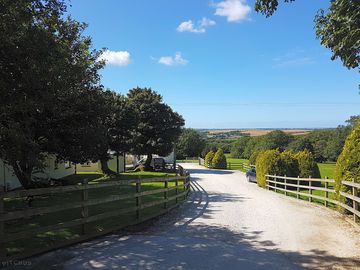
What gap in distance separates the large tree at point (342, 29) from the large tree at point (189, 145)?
92655mm

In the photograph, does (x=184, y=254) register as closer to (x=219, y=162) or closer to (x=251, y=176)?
(x=251, y=176)

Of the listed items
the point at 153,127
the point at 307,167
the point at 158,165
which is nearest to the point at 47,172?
the point at 307,167

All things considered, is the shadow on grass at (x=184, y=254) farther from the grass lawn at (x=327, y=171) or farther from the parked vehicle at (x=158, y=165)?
the parked vehicle at (x=158, y=165)

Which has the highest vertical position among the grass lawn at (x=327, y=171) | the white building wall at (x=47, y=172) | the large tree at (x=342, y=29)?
the large tree at (x=342, y=29)

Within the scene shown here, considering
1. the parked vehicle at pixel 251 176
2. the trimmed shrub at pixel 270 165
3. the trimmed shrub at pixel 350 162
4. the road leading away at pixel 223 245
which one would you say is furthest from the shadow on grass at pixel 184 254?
the parked vehicle at pixel 251 176

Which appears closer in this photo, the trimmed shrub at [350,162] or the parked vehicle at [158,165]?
the trimmed shrub at [350,162]

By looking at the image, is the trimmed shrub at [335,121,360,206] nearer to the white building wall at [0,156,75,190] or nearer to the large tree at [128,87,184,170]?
the white building wall at [0,156,75,190]

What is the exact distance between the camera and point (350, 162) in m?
12.6

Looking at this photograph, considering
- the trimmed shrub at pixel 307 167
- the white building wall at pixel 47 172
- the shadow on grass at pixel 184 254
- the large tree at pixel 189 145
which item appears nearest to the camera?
the shadow on grass at pixel 184 254

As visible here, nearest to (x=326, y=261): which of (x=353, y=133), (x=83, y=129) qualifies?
(x=353, y=133)

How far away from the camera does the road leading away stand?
673 cm

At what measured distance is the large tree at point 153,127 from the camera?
144ft

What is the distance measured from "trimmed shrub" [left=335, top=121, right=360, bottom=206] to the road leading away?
1275 millimetres

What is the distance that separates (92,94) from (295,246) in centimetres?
1121
